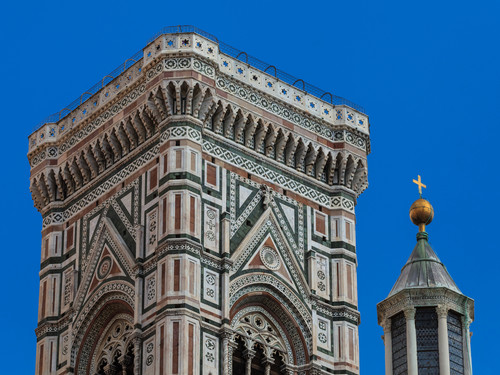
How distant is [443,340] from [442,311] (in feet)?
2.10

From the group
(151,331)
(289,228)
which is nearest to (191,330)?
(151,331)

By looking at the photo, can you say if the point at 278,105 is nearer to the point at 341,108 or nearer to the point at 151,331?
the point at 341,108

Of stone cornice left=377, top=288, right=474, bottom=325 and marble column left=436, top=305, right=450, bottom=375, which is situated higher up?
stone cornice left=377, top=288, right=474, bottom=325

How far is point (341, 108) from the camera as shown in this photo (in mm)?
52156

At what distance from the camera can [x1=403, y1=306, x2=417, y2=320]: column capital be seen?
49406 millimetres

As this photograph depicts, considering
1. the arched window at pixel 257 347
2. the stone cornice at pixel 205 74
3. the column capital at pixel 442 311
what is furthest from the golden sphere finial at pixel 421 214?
the arched window at pixel 257 347

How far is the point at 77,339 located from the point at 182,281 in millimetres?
3418

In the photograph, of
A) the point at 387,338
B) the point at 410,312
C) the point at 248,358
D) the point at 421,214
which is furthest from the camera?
the point at 421,214

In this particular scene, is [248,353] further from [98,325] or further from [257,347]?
[98,325]

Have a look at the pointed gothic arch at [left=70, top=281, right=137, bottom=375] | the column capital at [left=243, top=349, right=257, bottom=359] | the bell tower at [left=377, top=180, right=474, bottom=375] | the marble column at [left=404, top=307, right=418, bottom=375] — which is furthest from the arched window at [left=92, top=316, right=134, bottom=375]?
the marble column at [left=404, top=307, right=418, bottom=375]

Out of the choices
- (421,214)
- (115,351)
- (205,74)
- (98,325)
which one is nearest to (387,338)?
(421,214)

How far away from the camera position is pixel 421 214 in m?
51.1

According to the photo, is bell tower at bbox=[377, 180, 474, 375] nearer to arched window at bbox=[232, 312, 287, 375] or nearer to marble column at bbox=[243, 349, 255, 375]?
arched window at bbox=[232, 312, 287, 375]

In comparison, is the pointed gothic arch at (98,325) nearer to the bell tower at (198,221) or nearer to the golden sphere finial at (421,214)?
the bell tower at (198,221)
